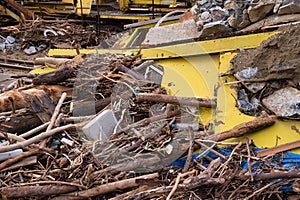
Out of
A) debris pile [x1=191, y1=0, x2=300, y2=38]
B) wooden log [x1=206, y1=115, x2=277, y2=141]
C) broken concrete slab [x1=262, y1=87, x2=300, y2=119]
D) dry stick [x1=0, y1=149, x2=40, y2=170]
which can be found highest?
debris pile [x1=191, y1=0, x2=300, y2=38]

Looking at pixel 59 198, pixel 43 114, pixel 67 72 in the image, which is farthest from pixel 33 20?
pixel 59 198

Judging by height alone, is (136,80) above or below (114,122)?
above

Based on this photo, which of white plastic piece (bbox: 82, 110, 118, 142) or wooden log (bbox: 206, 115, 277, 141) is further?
white plastic piece (bbox: 82, 110, 118, 142)

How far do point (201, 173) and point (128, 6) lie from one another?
755cm

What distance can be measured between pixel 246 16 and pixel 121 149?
2346 millimetres

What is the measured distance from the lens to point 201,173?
3143 millimetres

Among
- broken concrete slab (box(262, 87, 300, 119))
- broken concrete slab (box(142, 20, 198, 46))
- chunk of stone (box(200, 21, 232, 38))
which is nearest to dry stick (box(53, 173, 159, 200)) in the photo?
broken concrete slab (box(262, 87, 300, 119))

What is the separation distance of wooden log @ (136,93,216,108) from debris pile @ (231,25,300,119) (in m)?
0.33

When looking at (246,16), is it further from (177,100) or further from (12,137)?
(12,137)

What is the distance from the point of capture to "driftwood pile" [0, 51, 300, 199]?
122 inches

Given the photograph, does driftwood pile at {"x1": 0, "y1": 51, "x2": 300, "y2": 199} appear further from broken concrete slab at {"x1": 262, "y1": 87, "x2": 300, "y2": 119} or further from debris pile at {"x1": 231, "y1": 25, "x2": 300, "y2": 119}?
debris pile at {"x1": 231, "y1": 25, "x2": 300, "y2": 119}

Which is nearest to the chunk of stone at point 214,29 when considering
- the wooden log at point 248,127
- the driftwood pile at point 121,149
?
the driftwood pile at point 121,149

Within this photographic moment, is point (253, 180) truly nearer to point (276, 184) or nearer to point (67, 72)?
point (276, 184)

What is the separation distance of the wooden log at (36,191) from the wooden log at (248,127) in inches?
55.4
